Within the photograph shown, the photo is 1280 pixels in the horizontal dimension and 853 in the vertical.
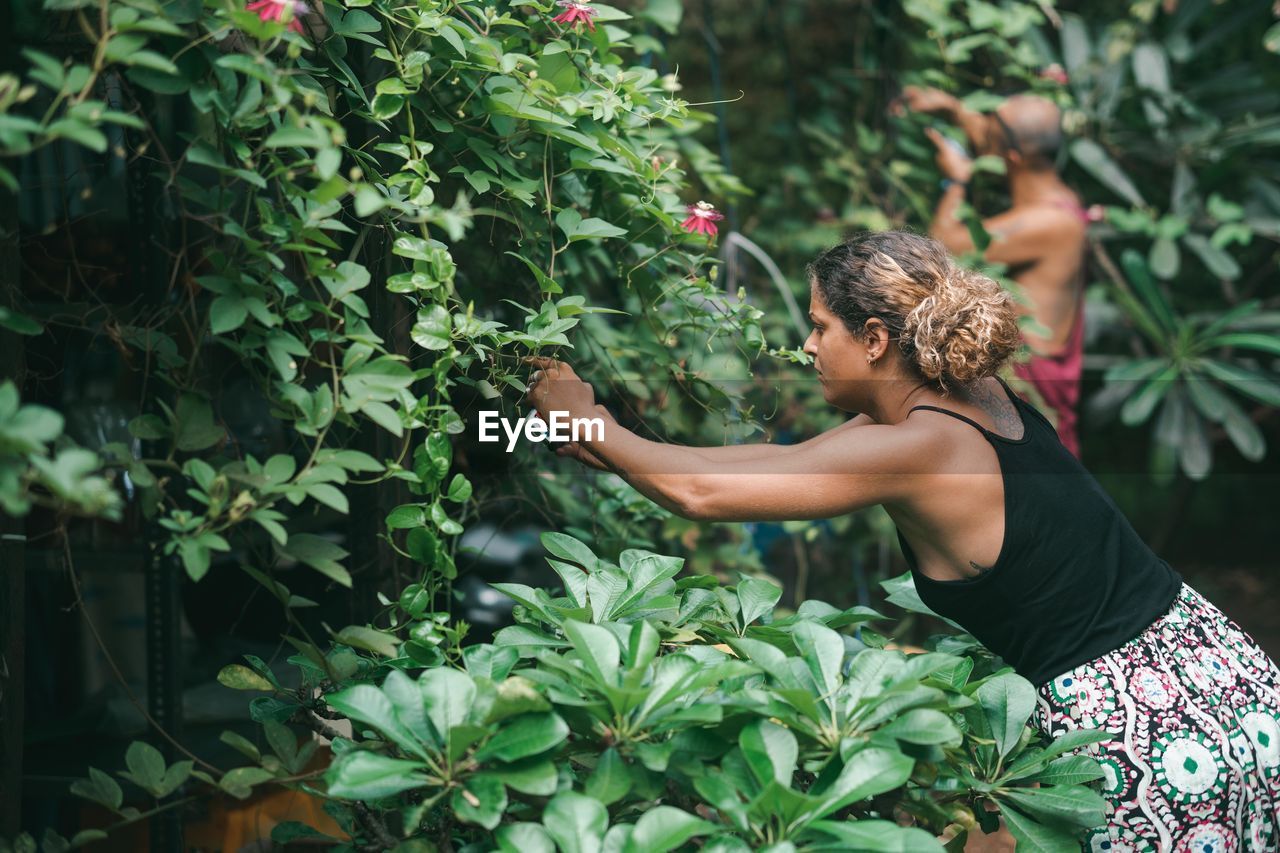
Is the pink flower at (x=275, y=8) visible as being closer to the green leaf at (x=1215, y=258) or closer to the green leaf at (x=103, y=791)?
the green leaf at (x=103, y=791)

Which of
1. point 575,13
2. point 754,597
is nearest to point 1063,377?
point 754,597

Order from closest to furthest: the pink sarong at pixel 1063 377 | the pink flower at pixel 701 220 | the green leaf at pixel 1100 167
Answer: the pink flower at pixel 701 220, the pink sarong at pixel 1063 377, the green leaf at pixel 1100 167

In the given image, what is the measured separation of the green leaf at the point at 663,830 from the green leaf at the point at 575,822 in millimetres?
32

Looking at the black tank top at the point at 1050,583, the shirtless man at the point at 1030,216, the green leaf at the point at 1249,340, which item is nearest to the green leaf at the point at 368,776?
the black tank top at the point at 1050,583

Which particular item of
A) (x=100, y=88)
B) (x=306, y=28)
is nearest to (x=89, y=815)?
(x=100, y=88)

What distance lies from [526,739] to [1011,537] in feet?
2.33

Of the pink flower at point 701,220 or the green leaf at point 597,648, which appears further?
the pink flower at point 701,220

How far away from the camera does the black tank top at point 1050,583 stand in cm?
145

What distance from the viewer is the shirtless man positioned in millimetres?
3316

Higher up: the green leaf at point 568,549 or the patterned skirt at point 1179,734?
the green leaf at point 568,549

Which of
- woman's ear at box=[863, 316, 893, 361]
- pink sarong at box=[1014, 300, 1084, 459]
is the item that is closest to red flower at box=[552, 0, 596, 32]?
woman's ear at box=[863, 316, 893, 361]

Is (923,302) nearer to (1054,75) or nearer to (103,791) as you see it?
(103,791)

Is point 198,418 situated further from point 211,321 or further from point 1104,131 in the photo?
point 1104,131

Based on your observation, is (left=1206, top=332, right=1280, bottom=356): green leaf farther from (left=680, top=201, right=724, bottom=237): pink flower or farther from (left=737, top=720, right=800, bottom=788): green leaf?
(left=737, top=720, right=800, bottom=788): green leaf
